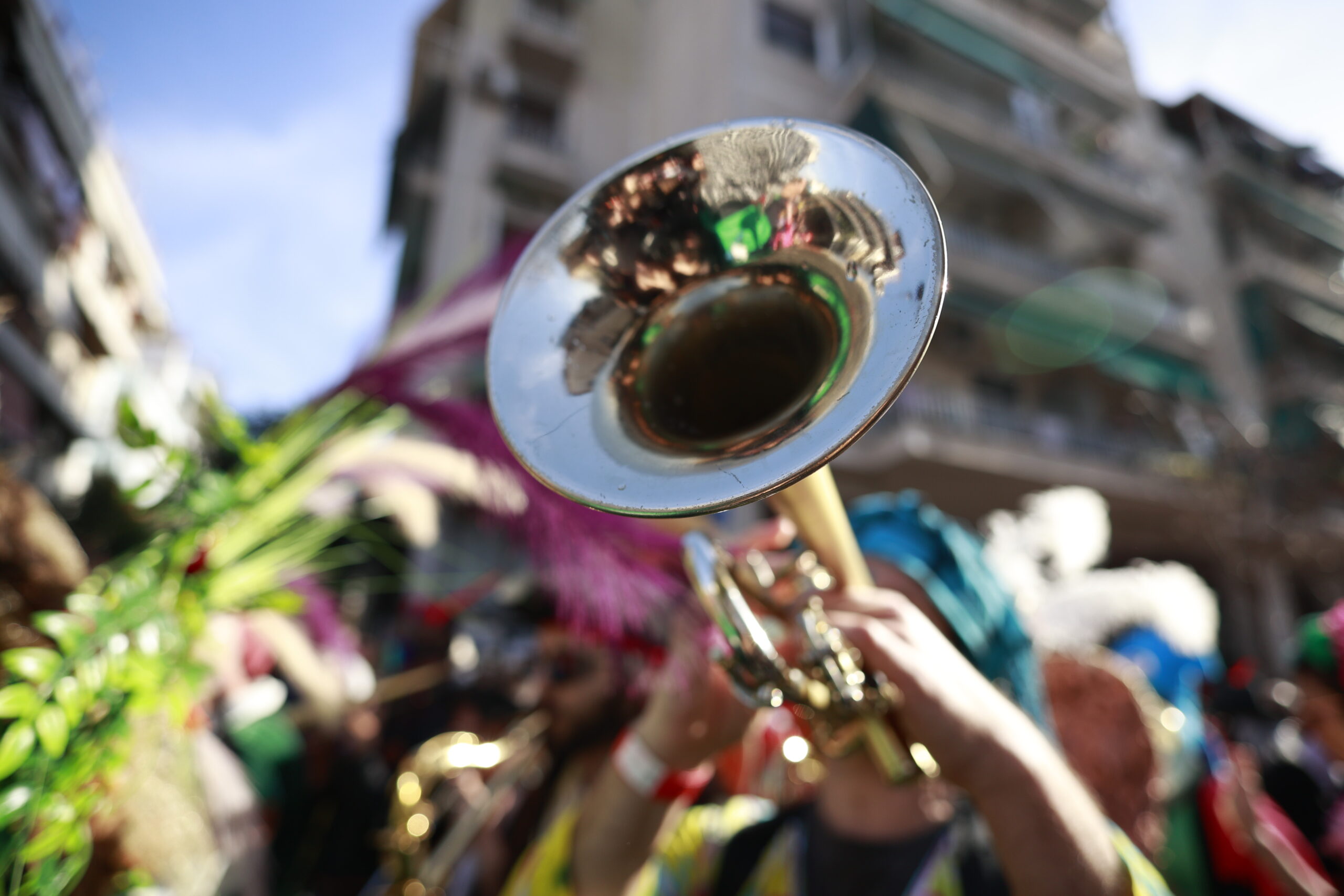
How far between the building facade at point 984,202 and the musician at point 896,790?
8890 millimetres

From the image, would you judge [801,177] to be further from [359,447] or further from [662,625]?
[359,447]

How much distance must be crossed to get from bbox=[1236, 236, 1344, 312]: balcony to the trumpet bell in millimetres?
20890

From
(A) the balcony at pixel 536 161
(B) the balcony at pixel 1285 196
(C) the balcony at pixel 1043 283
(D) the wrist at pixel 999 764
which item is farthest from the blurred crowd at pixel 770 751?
(B) the balcony at pixel 1285 196

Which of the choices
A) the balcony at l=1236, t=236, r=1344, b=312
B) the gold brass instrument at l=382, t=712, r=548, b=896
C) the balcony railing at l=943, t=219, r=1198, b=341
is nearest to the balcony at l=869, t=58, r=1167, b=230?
the balcony railing at l=943, t=219, r=1198, b=341

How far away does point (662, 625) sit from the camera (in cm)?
145

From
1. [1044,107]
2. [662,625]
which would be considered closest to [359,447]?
[662,625]

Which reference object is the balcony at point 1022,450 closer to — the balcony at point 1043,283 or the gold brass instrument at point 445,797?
the balcony at point 1043,283

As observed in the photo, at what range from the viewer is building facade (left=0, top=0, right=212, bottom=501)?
6.13m

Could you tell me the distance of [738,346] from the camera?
1.17 meters

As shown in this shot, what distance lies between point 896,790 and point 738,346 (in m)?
0.96

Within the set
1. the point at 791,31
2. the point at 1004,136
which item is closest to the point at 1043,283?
the point at 1004,136

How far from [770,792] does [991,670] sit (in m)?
1.68

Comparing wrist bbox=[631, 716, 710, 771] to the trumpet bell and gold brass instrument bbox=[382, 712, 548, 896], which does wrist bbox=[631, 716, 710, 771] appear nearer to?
the trumpet bell

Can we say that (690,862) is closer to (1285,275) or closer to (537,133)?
(537,133)
